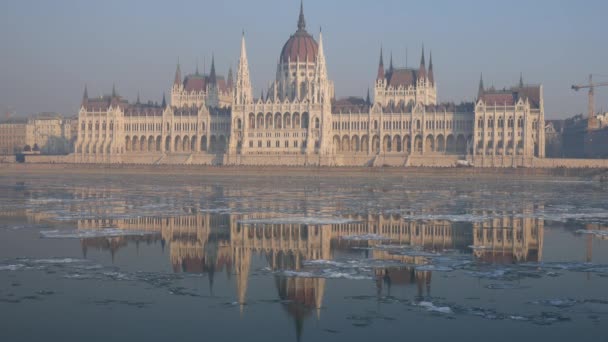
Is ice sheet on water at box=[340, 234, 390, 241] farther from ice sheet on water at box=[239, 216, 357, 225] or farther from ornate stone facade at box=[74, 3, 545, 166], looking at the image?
ornate stone facade at box=[74, 3, 545, 166]

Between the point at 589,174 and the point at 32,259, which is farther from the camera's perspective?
the point at 589,174

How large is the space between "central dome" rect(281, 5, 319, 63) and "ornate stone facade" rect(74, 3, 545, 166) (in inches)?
8.8

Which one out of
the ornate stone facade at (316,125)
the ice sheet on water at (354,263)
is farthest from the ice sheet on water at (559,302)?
the ornate stone facade at (316,125)

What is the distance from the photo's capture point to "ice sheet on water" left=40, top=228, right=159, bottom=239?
3253 cm

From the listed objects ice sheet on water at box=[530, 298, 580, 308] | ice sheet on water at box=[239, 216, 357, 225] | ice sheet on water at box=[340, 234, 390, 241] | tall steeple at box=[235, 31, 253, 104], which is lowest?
ice sheet on water at box=[530, 298, 580, 308]

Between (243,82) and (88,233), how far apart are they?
10208 cm

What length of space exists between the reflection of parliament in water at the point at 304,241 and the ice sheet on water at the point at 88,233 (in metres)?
1.18

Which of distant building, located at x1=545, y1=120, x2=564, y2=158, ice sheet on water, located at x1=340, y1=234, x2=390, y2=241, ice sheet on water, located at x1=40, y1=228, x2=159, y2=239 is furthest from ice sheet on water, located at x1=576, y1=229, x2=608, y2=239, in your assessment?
distant building, located at x1=545, y1=120, x2=564, y2=158

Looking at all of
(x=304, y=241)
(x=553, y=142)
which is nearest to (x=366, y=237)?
(x=304, y=241)

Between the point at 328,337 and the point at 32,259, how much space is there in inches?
521

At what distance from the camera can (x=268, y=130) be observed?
131 m

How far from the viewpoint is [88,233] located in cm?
3350

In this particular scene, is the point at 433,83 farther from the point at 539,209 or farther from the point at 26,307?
the point at 26,307

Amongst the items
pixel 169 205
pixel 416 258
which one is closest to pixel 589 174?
pixel 169 205
